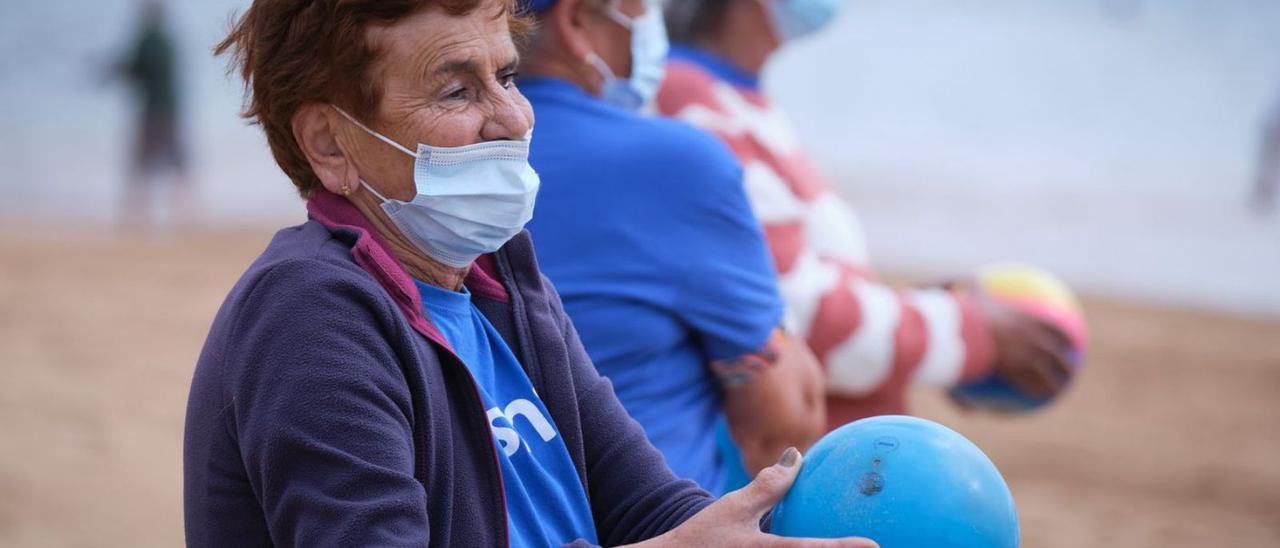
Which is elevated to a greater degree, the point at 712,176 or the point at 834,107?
the point at 712,176

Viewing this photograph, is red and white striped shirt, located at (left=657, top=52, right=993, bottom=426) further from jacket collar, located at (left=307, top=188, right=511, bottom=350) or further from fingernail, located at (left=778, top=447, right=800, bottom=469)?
jacket collar, located at (left=307, top=188, right=511, bottom=350)

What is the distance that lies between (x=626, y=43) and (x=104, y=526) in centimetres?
361

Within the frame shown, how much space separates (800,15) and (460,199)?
2232 millimetres

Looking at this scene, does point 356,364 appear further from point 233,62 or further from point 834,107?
point 834,107

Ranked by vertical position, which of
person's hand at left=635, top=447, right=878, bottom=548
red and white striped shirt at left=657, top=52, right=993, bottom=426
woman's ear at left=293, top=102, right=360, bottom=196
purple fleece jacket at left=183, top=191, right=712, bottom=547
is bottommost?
red and white striped shirt at left=657, top=52, right=993, bottom=426

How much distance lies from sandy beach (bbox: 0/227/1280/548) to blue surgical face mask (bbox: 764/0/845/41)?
2839 mm

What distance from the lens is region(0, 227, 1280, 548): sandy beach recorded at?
6.10 meters

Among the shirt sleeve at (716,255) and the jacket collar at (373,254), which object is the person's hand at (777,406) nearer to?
the shirt sleeve at (716,255)

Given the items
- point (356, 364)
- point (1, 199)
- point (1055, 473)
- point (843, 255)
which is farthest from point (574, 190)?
point (1, 199)

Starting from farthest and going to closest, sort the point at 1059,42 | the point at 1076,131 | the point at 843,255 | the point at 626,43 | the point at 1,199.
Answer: the point at 1059,42, the point at 1076,131, the point at 1,199, the point at 843,255, the point at 626,43

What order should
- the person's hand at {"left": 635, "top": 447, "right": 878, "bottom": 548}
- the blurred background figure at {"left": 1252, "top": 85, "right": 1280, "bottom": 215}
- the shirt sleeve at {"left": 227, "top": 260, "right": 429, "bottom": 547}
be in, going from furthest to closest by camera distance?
the blurred background figure at {"left": 1252, "top": 85, "right": 1280, "bottom": 215} → the person's hand at {"left": 635, "top": 447, "right": 878, "bottom": 548} → the shirt sleeve at {"left": 227, "top": 260, "right": 429, "bottom": 547}

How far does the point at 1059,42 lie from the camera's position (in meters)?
18.5

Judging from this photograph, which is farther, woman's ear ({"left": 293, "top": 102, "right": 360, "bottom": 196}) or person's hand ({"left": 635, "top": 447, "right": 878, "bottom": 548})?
woman's ear ({"left": 293, "top": 102, "right": 360, "bottom": 196})

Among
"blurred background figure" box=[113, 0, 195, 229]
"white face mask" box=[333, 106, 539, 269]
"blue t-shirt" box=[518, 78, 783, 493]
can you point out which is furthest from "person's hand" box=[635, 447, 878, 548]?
"blurred background figure" box=[113, 0, 195, 229]
